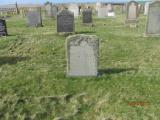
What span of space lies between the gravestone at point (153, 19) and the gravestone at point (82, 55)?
8.17 m

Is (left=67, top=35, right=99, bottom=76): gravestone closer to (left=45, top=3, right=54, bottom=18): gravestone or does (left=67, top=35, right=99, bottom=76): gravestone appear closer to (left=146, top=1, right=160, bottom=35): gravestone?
(left=146, top=1, right=160, bottom=35): gravestone

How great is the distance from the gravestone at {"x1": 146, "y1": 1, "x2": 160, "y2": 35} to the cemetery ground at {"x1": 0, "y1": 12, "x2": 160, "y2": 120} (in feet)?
13.0

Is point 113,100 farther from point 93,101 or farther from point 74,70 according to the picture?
point 74,70

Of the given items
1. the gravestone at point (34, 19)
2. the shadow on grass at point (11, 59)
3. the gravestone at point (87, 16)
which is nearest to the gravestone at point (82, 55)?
the shadow on grass at point (11, 59)

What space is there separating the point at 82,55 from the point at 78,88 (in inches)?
54.9

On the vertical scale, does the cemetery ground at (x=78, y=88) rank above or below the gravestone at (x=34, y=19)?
below

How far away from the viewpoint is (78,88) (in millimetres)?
8375

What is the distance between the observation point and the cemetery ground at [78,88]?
23.4ft

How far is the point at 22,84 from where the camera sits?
28.8 ft

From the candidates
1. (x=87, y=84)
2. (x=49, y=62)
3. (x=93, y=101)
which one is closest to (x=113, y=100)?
(x=93, y=101)

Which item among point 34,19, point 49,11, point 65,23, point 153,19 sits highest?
point 153,19

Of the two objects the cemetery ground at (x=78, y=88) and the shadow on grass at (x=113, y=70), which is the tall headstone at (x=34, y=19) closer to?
the cemetery ground at (x=78, y=88)

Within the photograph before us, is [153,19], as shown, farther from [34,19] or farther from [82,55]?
[34,19]

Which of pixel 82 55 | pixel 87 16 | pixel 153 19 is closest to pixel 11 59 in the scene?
pixel 82 55
